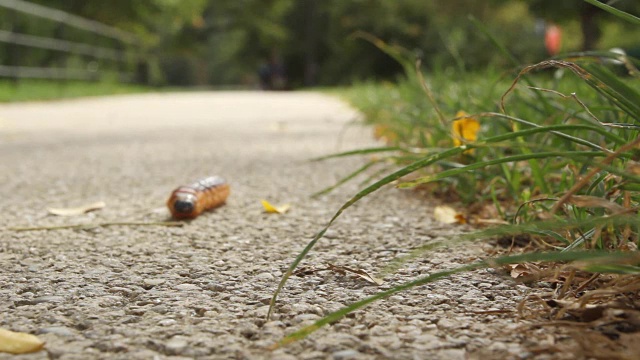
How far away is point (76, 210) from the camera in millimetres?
1886

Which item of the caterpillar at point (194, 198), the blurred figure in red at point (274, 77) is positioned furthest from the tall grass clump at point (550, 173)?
the blurred figure in red at point (274, 77)

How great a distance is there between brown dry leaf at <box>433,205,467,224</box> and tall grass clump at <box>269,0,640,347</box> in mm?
57

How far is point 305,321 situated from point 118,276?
405 mm

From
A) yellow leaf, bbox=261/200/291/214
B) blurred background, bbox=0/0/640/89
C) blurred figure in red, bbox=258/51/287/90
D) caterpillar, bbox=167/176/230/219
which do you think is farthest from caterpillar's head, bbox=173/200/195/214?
blurred figure in red, bbox=258/51/287/90

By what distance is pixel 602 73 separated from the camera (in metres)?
1.01

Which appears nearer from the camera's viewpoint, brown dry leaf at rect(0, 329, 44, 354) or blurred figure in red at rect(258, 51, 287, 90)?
brown dry leaf at rect(0, 329, 44, 354)

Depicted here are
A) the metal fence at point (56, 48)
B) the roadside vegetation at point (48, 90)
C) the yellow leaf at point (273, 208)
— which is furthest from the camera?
the metal fence at point (56, 48)

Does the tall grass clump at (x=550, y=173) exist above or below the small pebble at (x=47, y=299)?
above

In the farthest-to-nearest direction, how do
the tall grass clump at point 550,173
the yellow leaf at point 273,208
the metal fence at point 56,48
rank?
the metal fence at point 56,48 → the yellow leaf at point 273,208 → the tall grass clump at point 550,173

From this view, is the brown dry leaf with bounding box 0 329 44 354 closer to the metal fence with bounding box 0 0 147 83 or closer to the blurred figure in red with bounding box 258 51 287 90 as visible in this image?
the metal fence with bounding box 0 0 147 83

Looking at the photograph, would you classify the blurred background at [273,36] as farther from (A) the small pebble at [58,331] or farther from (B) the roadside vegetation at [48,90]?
(A) the small pebble at [58,331]

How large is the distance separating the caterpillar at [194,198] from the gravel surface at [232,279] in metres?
0.04

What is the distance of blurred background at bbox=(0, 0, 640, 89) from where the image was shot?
1269 centimetres

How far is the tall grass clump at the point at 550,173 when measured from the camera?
0.85 m
